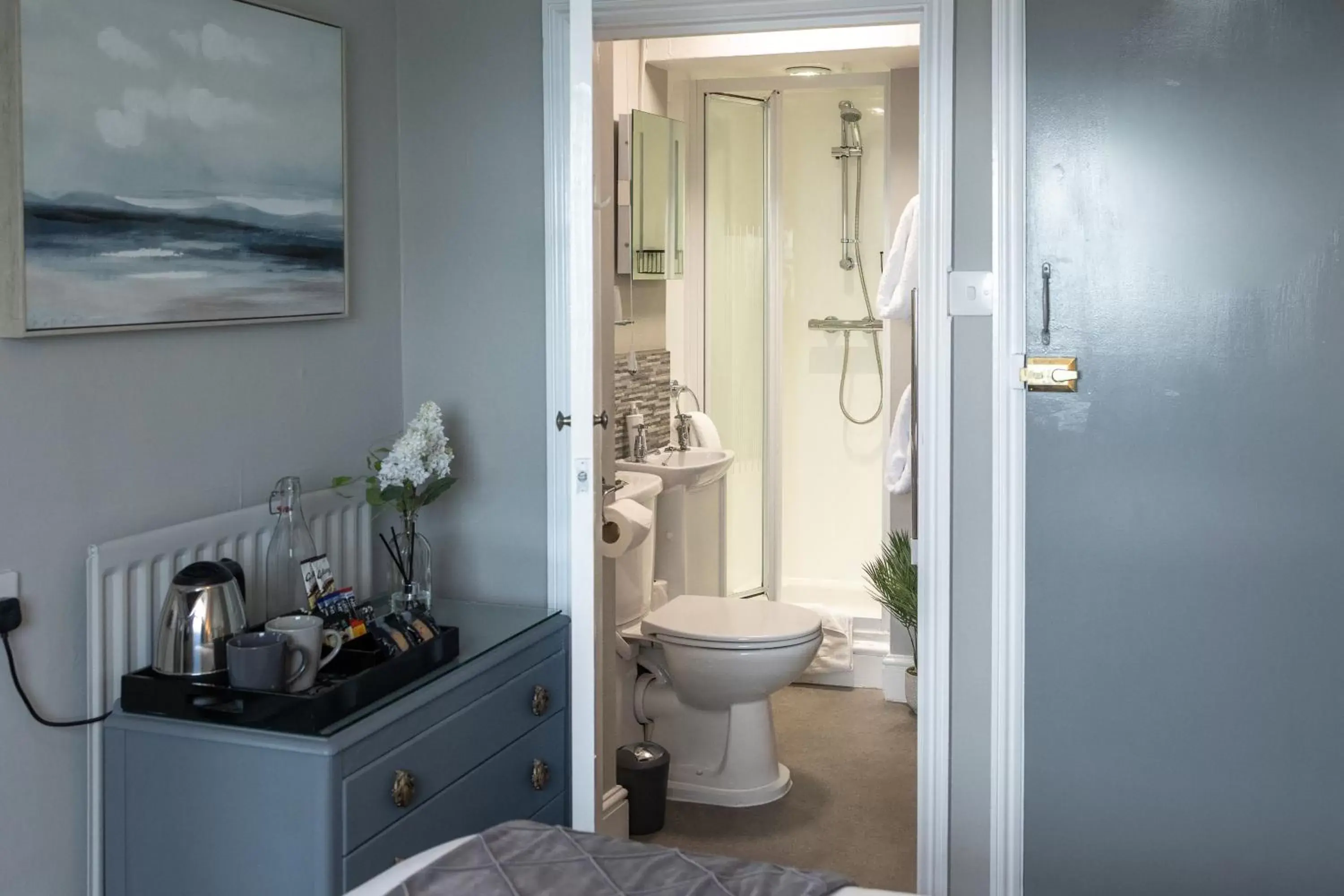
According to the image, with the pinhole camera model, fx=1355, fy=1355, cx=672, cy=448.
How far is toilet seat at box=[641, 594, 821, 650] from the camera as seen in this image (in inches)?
144

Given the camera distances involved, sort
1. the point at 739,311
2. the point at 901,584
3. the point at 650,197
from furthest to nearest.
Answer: the point at 739,311, the point at 901,584, the point at 650,197

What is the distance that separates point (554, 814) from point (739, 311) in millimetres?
2678

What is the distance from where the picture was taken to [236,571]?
2344 millimetres

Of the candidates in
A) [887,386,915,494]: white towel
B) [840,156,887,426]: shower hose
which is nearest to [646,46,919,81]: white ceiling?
[840,156,887,426]: shower hose

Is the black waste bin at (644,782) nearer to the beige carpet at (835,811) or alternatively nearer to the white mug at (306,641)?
the beige carpet at (835,811)

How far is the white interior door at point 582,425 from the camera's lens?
2.41 m

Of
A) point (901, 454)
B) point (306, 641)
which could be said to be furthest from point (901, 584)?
point (306, 641)

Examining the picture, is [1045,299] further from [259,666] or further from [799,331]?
[799,331]

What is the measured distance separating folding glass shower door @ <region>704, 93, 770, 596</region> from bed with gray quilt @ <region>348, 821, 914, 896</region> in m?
3.26

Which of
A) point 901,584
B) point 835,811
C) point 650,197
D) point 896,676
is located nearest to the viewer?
point 835,811

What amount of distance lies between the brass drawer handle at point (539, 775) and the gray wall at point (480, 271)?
1.56ft

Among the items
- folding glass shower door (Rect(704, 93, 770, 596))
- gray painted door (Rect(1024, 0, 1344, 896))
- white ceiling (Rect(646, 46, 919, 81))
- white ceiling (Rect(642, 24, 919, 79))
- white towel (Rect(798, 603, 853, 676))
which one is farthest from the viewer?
folding glass shower door (Rect(704, 93, 770, 596))

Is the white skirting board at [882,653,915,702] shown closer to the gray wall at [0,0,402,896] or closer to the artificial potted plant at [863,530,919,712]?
the artificial potted plant at [863,530,919,712]

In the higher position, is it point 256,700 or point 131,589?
point 131,589
